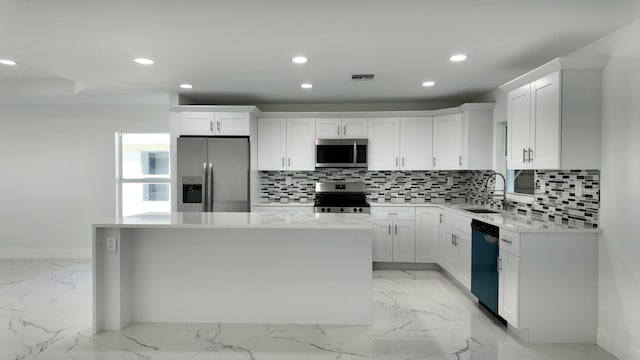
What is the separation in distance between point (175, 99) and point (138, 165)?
166 cm

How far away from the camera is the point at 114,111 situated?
5.91m

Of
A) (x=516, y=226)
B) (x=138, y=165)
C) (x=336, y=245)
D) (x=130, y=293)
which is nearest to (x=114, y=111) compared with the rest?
(x=138, y=165)

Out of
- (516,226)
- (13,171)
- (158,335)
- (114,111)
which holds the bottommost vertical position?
(158,335)

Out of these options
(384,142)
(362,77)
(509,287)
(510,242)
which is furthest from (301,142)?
(509,287)

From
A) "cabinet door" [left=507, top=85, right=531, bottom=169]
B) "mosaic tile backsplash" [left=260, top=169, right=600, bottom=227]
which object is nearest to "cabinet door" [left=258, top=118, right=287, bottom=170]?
"mosaic tile backsplash" [left=260, top=169, right=600, bottom=227]

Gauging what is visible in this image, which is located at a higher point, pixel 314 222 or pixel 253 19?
pixel 253 19

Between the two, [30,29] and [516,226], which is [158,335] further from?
[516,226]

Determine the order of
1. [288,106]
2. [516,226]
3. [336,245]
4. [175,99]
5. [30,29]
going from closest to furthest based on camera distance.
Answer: [30,29]
[516,226]
[336,245]
[175,99]
[288,106]

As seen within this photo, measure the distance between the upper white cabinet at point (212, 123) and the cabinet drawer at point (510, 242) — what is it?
3.32 m

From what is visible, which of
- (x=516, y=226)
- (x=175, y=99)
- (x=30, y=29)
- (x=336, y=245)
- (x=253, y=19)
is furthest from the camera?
(x=175, y=99)

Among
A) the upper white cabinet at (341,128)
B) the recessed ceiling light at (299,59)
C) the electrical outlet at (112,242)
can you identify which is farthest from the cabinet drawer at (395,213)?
the electrical outlet at (112,242)

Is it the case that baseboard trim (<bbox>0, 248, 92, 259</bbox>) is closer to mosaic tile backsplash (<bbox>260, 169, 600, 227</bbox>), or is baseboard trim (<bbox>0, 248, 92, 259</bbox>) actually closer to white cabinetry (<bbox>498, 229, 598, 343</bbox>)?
mosaic tile backsplash (<bbox>260, 169, 600, 227</bbox>)

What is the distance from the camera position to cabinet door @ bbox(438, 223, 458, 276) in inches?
176

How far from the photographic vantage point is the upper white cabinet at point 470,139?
4934 millimetres
